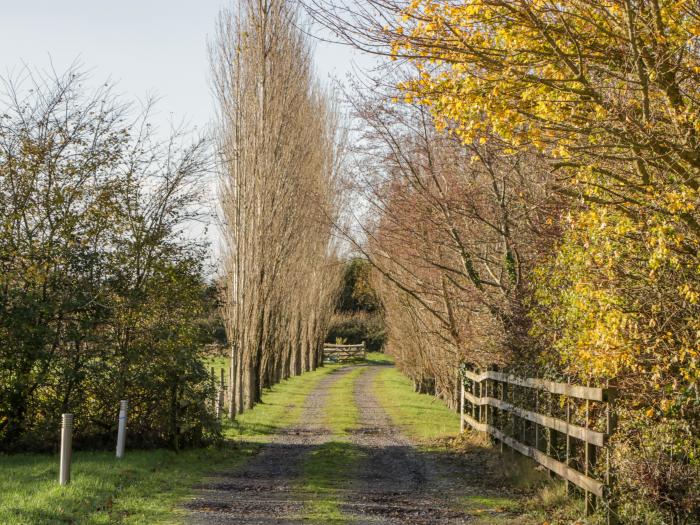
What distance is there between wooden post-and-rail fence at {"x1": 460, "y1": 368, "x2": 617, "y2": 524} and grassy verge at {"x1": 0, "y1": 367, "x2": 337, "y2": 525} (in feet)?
13.7

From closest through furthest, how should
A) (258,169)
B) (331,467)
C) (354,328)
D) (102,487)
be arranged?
(102,487)
(331,467)
(258,169)
(354,328)

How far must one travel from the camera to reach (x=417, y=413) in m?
23.8

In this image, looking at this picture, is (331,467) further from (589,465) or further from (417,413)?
(417,413)

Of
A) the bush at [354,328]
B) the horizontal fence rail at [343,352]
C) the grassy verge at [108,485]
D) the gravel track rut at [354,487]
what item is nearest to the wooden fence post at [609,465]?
the gravel track rut at [354,487]

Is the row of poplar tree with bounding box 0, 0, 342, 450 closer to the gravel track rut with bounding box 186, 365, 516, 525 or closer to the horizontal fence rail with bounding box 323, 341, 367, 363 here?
the gravel track rut with bounding box 186, 365, 516, 525

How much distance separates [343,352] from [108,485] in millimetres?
51370

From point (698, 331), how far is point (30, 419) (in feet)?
34.3

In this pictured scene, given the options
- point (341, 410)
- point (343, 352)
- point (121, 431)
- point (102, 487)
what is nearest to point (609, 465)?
point (102, 487)

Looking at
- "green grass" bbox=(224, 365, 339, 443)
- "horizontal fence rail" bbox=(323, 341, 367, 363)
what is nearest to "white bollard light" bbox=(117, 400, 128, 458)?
"green grass" bbox=(224, 365, 339, 443)

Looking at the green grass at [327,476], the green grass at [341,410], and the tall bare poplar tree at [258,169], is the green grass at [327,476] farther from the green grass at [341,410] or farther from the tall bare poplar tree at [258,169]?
the tall bare poplar tree at [258,169]

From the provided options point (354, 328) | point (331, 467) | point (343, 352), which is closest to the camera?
point (331, 467)

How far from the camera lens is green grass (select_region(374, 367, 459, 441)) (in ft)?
Answer: 63.5

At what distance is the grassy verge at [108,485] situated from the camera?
27.3ft

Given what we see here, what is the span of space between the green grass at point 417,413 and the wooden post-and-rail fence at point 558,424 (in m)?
3.33
